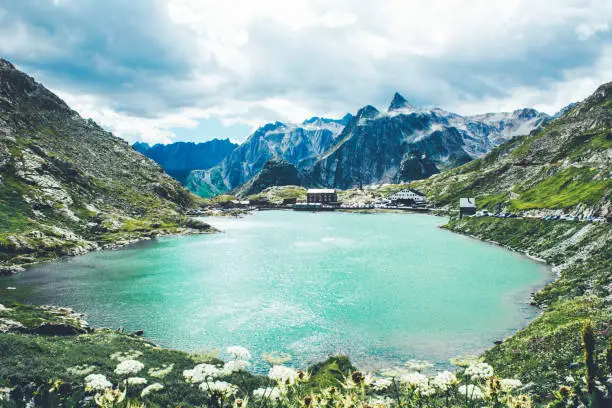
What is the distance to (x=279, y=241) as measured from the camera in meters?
139

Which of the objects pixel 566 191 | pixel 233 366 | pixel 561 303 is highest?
pixel 566 191

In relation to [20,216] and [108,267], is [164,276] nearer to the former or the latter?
[108,267]

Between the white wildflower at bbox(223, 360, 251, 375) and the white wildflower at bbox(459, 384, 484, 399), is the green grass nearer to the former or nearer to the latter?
the white wildflower at bbox(459, 384, 484, 399)

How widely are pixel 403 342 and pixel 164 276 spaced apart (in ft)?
194

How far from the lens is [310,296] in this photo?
6625 cm

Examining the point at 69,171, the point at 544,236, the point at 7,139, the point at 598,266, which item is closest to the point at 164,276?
the point at 598,266

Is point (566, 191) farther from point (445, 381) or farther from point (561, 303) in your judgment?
point (445, 381)

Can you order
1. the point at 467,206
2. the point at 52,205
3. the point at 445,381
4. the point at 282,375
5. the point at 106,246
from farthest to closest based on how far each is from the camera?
the point at 467,206, the point at 52,205, the point at 106,246, the point at 445,381, the point at 282,375

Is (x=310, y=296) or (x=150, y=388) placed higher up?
(x=150, y=388)

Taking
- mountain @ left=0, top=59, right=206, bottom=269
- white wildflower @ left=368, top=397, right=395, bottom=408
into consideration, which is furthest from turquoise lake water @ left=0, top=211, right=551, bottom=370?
white wildflower @ left=368, top=397, right=395, bottom=408

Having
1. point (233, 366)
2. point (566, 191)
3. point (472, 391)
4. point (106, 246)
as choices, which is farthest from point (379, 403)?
point (566, 191)

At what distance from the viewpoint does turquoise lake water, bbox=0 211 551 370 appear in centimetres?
4650

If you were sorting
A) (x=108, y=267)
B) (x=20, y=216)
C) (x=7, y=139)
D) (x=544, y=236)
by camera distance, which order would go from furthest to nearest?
(x=7, y=139), (x=20, y=216), (x=544, y=236), (x=108, y=267)

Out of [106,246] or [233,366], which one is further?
[106,246]
